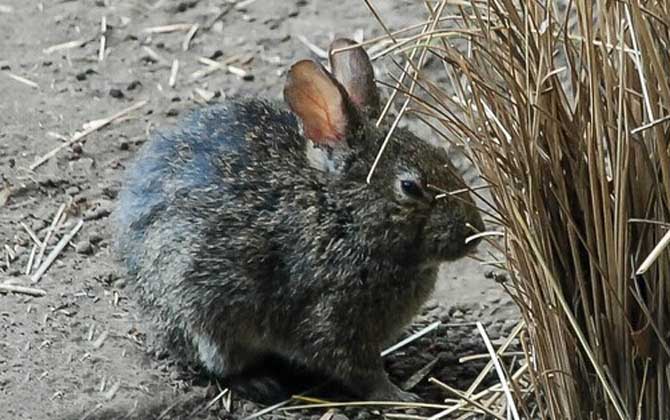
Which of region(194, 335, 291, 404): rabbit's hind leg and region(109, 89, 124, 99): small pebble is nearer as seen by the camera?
region(194, 335, 291, 404): rabbit's hind leg

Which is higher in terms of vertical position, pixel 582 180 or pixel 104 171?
pixel 582 180

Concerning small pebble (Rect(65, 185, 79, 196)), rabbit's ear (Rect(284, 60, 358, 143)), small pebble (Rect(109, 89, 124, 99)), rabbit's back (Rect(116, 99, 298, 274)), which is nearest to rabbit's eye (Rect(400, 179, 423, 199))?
rabbit's ear (Rect(284, 60, 358, 143))

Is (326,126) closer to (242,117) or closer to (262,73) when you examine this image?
(242,117)

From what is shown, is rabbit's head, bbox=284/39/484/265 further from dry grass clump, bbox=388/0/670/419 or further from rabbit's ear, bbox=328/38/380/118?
dry grass clump, bbox=388/0/670/419

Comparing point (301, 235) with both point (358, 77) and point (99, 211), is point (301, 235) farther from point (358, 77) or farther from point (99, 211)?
point (99, 211)

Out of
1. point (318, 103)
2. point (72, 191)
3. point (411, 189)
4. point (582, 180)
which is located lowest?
point (72, 191)

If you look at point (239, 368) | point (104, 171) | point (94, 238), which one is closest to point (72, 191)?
point (104, 171)

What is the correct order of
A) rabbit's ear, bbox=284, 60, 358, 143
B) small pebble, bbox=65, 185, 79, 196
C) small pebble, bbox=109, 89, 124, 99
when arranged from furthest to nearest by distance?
small pebble, bbox=109, 89, 124, 99
small pebble, bbox=65, 185, 79, 196
rabbit's ear, bbox=284, 60, 358, 143

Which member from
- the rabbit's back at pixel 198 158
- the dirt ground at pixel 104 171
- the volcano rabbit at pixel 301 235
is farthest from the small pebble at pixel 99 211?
the volcano rabbit at pixel 301 235
